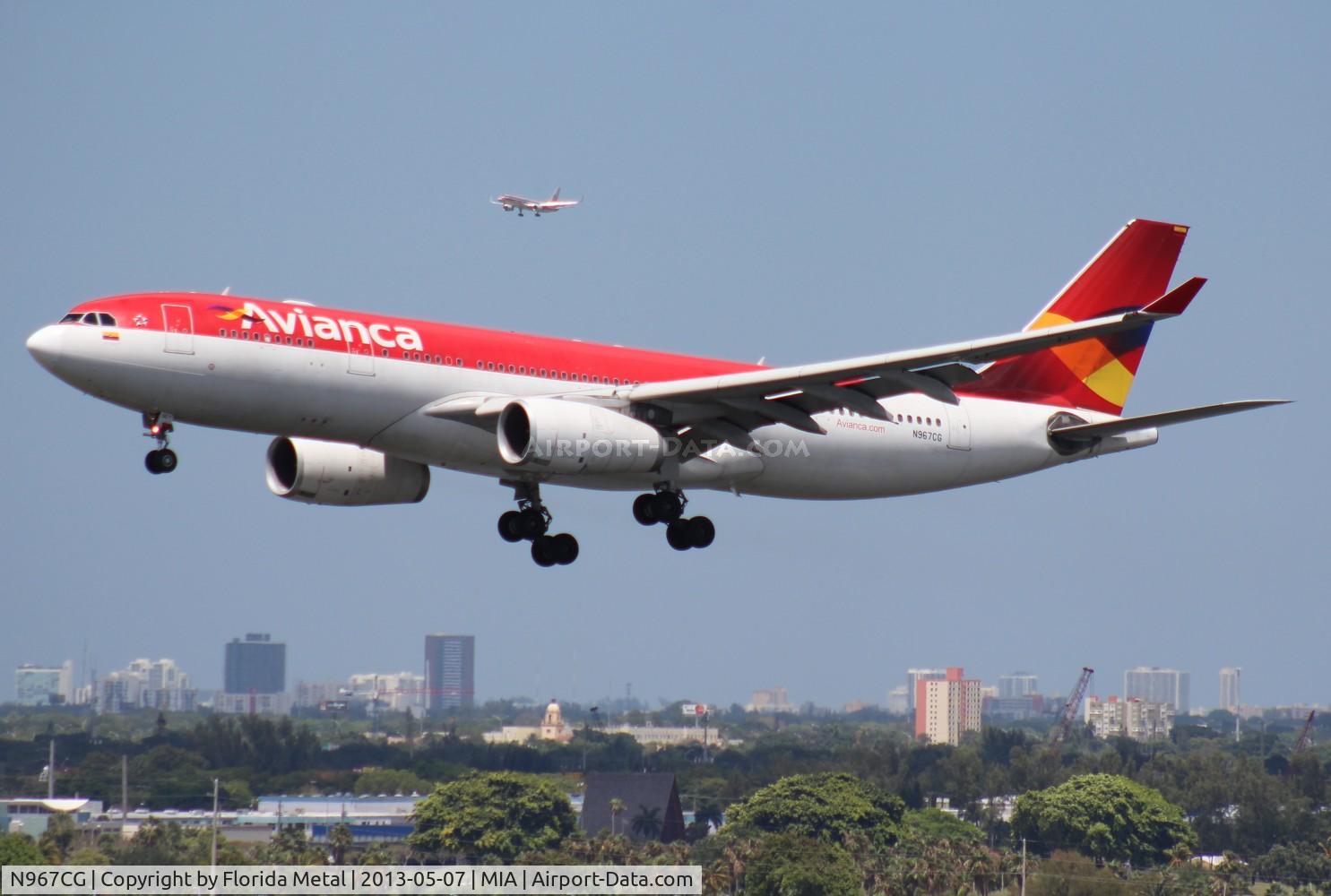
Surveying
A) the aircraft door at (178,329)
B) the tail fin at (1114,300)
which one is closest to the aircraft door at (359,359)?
the aircraft door at (178,329)

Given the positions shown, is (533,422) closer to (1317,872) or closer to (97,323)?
(97,323)

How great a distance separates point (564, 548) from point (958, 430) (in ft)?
33.4

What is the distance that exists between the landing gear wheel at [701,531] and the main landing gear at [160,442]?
12317 millimetres

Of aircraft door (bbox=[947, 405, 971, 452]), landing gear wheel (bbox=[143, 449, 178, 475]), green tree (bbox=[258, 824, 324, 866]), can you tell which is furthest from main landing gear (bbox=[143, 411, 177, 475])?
green tree (bbox=[258, 824, 324, 866])

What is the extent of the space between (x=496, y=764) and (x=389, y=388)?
360 ft

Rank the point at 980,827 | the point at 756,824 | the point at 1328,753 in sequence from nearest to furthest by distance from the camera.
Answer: the point at 756,824 → the point at 980,827 → the point at 1328,753

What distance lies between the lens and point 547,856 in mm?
88250

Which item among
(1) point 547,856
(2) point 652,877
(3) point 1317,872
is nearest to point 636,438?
(2) point 652,877

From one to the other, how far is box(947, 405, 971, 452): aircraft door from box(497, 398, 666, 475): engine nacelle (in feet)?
32.3

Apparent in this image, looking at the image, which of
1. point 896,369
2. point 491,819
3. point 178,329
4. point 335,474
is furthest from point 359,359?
point 491,819

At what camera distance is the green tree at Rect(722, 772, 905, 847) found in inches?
4129

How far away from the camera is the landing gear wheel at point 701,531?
43.5 meters

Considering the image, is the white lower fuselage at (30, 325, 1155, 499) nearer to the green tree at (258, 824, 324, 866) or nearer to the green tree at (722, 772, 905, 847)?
the green tree at (258, 824, 324, 866)

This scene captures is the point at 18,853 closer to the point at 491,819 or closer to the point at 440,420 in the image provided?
the point at 491,819
